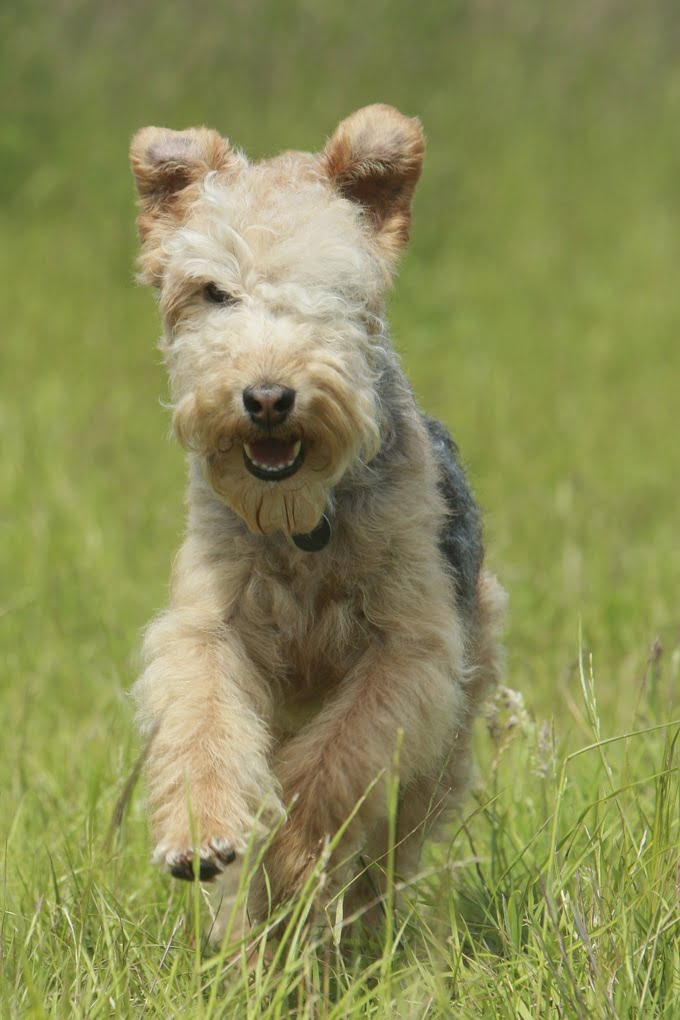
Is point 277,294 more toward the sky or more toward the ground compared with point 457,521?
more toward the sky

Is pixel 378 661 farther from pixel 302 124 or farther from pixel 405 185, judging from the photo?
pixel 302 124

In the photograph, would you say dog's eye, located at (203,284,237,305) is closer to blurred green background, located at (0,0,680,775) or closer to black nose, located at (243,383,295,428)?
black nose, located at (243,383,295,428)

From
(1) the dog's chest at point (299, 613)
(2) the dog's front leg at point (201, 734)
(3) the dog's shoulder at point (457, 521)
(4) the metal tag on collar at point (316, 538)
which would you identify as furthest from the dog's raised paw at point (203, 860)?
(3) the dog's shoulder at point (457, 521)

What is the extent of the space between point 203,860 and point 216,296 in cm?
132

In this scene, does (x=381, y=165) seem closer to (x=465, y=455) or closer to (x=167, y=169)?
(x=167, y=169)

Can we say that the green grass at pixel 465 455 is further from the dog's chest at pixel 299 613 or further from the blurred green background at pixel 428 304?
the dog's chest at pixel 299 613

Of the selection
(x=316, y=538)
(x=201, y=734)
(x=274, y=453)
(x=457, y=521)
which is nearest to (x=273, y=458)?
(x=274, y=453)

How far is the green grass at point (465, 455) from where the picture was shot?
9.87ft

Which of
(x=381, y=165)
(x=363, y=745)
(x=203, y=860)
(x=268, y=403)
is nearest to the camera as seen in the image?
(x=203, y=860)

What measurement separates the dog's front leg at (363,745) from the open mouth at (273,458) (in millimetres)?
523

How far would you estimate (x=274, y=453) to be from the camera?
3.32 meters

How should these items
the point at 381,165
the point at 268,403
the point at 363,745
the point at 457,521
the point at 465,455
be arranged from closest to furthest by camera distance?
the point at 268,403 → the point at 363,745 → the point at 381,165 → the point at 457,521 → the point at 465,455

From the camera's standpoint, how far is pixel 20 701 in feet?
16.7

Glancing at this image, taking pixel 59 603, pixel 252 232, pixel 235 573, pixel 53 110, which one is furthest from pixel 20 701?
pixel 53 110
